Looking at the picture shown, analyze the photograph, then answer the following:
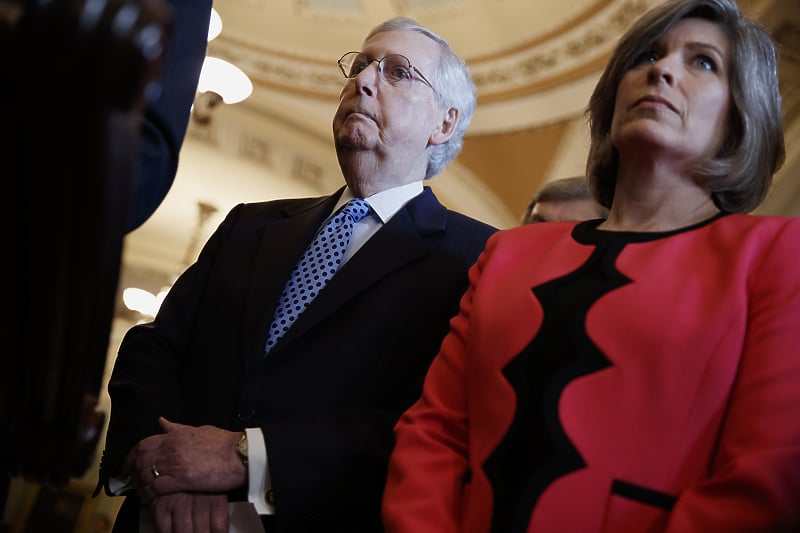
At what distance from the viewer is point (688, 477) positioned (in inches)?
48.9

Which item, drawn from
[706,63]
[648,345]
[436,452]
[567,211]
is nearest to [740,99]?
[706,63]

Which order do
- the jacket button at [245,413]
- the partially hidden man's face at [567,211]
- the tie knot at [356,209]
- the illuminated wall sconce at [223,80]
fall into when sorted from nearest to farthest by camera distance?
the jacket button at [245,413] → the tie knot at [356,209] → the partially hidden man's face at [567,211] → the illuminated wall sconce at [223,80]

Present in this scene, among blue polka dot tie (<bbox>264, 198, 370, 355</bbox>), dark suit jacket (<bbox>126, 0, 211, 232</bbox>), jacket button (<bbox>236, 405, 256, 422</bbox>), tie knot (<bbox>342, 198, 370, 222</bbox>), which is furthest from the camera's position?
tie knot (<bbox>342, 198, 370, 222</bbox>)

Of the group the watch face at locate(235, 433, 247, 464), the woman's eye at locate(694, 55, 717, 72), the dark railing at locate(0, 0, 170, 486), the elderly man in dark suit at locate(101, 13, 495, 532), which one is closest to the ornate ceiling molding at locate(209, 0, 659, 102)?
the elderly man in dark suit at locate(101, 13, 495, 532)

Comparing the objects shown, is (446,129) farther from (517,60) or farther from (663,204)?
(517,60)

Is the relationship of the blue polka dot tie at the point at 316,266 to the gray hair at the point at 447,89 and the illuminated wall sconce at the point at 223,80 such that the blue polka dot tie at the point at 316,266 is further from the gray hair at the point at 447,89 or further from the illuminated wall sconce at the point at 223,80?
the illuminated wall sconce at the point at 223,80

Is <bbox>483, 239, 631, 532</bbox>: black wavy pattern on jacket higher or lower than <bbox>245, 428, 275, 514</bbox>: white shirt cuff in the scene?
higher

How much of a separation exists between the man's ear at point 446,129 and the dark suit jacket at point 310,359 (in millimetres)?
347

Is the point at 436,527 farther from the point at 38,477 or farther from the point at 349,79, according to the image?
the point at 349,79

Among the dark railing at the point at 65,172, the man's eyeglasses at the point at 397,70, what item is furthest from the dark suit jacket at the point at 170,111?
the man's eyeglasses at the point at 397,70

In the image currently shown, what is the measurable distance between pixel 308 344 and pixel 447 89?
0.93 m

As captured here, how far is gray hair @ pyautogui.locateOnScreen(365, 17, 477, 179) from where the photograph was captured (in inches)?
95.0

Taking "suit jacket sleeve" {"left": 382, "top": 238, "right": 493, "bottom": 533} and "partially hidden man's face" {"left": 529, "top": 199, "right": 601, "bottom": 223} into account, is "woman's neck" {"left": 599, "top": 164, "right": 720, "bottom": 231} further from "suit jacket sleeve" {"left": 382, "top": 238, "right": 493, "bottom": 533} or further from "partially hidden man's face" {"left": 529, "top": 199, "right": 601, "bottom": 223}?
"partially hidden man's face" {"left": 529, "top": 199, "right": 601, "bottom": 223}

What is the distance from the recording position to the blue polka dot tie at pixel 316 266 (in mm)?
1876
